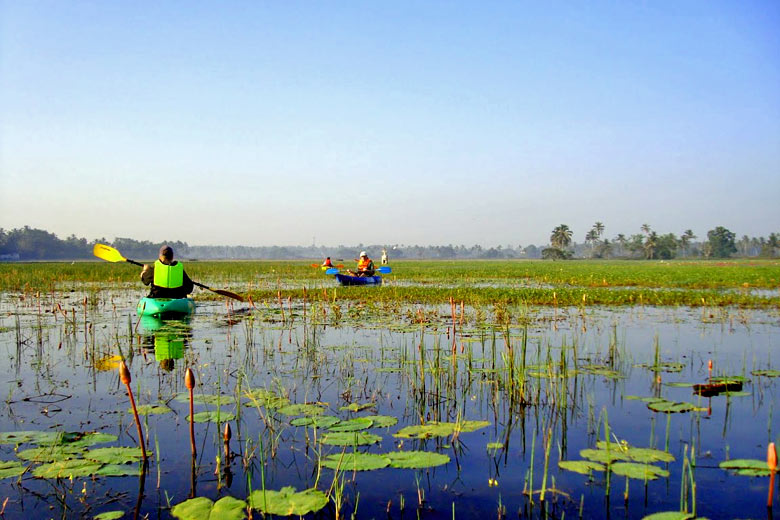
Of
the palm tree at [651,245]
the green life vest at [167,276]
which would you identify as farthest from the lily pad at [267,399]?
the palm tree at [651,245]

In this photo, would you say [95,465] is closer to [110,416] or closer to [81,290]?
[110,416]

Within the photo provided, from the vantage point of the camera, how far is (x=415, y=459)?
4.33m

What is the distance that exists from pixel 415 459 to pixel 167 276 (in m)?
9.18

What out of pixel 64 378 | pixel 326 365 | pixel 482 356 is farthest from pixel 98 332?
pixel 482 356

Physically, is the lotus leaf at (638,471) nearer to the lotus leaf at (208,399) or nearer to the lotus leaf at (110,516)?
the lotus leaf at (110,516)

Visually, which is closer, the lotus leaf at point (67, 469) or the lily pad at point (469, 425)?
the lotus leaf at point (67, 469)

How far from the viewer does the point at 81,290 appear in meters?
21.3

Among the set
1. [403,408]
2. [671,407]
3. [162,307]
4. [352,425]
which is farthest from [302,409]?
[162,307]

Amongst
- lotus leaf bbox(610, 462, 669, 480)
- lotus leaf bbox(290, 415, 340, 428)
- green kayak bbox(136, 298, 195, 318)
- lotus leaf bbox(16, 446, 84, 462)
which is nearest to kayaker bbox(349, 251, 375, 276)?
green kayak bbox(136, 298, 195, 318)

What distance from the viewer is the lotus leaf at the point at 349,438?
4676 millimetres

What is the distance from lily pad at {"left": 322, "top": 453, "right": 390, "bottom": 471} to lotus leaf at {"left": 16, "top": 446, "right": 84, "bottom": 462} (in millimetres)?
1836

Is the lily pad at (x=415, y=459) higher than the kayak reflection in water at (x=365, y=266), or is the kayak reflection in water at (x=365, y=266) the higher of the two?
the kayak reflection in water at (x=365, y=266)

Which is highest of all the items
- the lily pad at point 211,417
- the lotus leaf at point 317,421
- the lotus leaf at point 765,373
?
the lotus leaf at point 765,373

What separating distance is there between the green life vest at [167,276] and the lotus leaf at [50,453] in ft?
25.6
